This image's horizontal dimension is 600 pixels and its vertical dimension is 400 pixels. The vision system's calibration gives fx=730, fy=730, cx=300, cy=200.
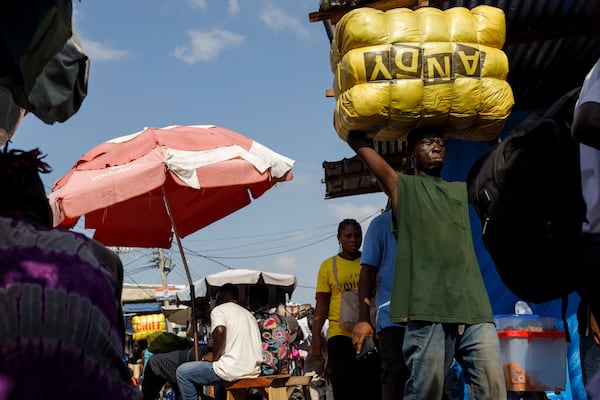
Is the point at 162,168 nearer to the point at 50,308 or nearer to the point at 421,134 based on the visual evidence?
the point at 421,134

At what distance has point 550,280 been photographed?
2.75m

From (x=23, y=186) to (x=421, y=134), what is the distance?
2.58 metres

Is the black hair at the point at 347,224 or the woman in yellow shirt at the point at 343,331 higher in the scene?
the black hair at the point at 347,224

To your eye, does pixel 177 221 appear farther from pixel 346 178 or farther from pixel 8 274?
pixel 8 274

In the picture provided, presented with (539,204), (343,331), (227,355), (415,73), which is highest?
(415,73)

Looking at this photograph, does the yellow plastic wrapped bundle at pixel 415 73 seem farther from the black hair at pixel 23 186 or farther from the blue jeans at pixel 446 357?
the black hair at pixel 23 186

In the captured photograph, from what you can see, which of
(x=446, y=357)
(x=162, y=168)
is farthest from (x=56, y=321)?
(x=162, y=168)

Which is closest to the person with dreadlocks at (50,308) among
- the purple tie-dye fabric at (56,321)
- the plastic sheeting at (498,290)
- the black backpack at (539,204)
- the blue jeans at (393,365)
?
the purple tie-dye fabric at (56,321)

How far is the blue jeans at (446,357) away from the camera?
12.9ft

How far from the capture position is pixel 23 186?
308cm

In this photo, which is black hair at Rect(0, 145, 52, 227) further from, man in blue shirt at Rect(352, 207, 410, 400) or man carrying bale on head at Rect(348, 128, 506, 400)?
man in blue shirt at Rect(352, 207, 410, 400)

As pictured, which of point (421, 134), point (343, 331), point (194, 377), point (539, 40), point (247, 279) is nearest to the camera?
point (421, 134)

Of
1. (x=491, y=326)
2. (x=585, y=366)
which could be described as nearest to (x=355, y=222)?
(x=491, y=326)

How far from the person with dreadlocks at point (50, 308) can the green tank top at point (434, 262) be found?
5.38ft
